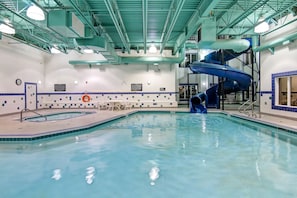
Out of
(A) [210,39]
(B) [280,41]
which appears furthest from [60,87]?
(B) [280,41]

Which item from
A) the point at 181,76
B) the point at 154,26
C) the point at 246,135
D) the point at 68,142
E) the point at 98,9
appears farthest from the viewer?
the point at 181,76

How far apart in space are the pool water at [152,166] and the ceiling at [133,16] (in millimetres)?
3321

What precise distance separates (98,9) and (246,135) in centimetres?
579

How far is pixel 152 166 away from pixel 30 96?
10925 millimetres

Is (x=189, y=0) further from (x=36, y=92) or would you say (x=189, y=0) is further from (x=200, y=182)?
(x=36, y=92)

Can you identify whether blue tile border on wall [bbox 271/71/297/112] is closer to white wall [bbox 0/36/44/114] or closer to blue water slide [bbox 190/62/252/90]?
blue water slide [bbox 190/62/252/90]

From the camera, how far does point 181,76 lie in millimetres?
16969

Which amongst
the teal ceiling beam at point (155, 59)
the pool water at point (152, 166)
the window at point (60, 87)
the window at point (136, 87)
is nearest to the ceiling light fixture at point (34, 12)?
the pool water at point (152, 166)

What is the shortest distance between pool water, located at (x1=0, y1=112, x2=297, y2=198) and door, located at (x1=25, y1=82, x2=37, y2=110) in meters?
7.37

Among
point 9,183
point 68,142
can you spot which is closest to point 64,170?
point 9,183

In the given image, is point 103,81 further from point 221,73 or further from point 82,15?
point 82,15

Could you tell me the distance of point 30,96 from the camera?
41.4ft

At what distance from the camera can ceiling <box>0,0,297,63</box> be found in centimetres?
628

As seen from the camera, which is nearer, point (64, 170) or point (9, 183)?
point (9, 183)
